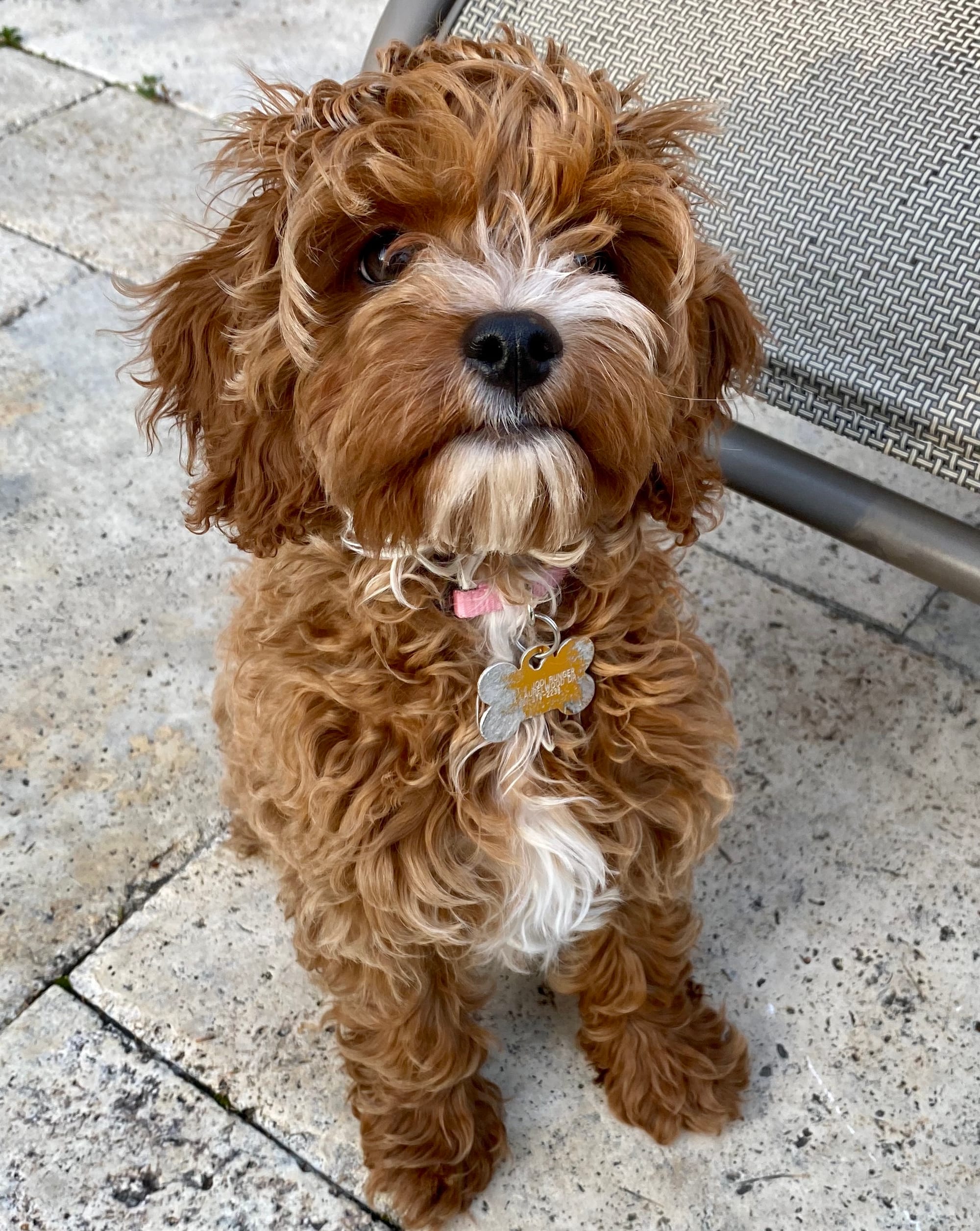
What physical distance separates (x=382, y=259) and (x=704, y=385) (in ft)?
1.76

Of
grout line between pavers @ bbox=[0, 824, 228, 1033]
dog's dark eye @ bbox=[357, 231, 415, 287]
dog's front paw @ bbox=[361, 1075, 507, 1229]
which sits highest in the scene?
dog's dark eye @ bbox=[357, 231, 415, 287]

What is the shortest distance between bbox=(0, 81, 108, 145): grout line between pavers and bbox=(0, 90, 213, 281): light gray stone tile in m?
0.02

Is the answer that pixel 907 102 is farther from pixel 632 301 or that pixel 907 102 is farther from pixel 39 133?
pixel 39 133

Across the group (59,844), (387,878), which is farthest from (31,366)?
(387,878)

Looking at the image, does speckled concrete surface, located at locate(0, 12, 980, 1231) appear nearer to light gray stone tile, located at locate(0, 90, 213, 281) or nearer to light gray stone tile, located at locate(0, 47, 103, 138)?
light gray stone tile, located at locate(0, 90, 213, 281)

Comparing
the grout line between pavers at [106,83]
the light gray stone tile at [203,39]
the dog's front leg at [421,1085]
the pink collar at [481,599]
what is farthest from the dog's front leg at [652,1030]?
the light gray stone tile at [203,39]

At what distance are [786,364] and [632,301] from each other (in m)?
0.87

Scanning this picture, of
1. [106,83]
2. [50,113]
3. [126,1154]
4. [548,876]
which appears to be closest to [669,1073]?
[548,876]

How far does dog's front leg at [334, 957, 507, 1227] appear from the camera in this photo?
2014 mm

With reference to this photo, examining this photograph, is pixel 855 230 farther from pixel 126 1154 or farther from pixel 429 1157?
pixel 126 1154

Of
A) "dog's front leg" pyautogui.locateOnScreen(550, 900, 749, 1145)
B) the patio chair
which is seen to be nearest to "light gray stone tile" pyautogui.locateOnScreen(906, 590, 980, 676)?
the patio chair

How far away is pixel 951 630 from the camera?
3105 mm

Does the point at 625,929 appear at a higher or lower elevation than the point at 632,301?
lower

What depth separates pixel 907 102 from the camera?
7.59 feet
